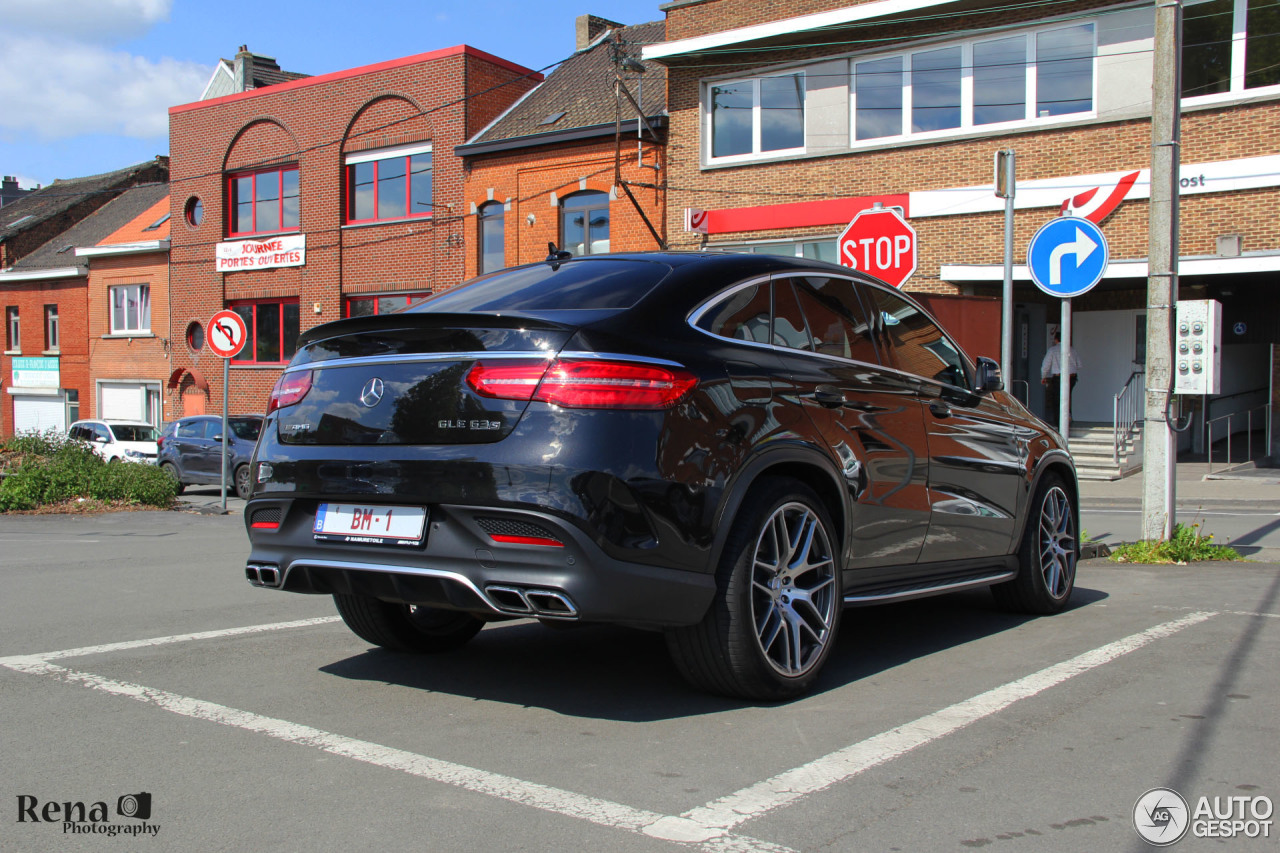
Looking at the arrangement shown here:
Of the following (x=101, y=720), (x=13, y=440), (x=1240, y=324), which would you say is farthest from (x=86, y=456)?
(x=1240, y=324)

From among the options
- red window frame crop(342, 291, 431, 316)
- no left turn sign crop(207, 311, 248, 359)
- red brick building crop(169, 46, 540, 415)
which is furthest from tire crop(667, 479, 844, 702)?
red window frame crop(342, 291, 431, 316)

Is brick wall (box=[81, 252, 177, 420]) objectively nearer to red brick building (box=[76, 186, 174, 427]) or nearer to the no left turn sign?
red brick building (box=[76, 186, 174, 427])

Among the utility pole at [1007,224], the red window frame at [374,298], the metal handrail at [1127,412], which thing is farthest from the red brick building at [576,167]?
the utility pole at [1007,224]

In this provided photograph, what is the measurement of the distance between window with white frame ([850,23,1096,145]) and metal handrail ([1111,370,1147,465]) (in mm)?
5078

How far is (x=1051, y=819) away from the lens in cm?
324

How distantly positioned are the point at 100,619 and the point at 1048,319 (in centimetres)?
2135

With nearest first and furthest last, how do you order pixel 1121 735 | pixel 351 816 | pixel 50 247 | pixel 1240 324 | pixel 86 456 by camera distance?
1. pixel 351 816
2. pixel 1121 735
3. pixel 86 456
4. pixel 1240 324
5. pixel 50 247

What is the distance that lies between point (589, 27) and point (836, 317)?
27.7 meters

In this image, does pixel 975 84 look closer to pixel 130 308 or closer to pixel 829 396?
pixel 829 396

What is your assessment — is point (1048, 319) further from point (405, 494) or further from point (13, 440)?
point (405, 494)

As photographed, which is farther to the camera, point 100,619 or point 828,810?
point 100,619

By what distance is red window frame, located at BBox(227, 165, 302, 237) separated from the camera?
104 feet

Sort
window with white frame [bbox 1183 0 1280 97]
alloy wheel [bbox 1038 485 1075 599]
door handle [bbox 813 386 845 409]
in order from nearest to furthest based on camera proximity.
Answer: door handle [bbox 813 386 845 409] → alloy wheel [bbox 1038 485 1075 599] → window with white frame [bbox 1183 0 1280 97]

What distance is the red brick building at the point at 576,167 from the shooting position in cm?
2462
